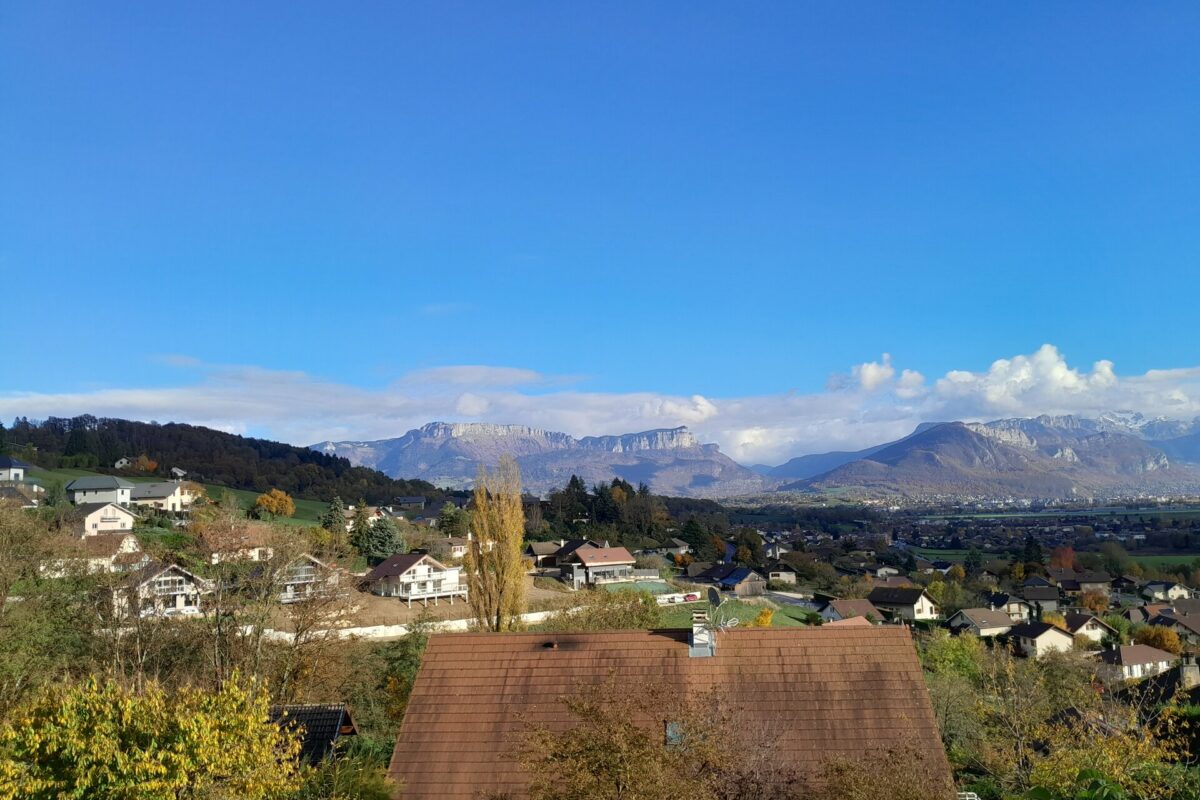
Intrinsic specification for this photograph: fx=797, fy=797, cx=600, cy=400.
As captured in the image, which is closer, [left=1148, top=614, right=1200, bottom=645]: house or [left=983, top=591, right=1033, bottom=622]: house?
[left=1148, top=614, right=1200, bottom=645]: house

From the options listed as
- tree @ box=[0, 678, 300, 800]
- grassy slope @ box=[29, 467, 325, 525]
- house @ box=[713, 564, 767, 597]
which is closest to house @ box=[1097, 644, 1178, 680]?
house @ box=[713, 564, 767, 597]

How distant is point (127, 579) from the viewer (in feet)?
99.5

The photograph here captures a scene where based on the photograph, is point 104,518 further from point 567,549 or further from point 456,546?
point 567,549

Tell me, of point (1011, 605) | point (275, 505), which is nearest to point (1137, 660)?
point (1011, 605)

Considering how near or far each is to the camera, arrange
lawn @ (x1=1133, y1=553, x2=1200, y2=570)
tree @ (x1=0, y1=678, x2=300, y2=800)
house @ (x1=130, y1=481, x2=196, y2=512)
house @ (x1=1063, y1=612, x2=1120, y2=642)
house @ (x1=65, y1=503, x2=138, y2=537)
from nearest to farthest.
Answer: tree @ (x1=0, y1=678, x2=300, y2=800), house @ (x1=65, y1=503, x2=138, y2=537), house @ (x1=1063, y1=612, x2=1120, y2=642), house @ (x1=130, y1=481, x2=196, y2=512), lawn @ (x1=1133, y1=553, x2=1200, y2=570)

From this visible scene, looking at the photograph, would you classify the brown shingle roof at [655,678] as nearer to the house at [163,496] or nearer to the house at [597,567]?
the house at [597,567]

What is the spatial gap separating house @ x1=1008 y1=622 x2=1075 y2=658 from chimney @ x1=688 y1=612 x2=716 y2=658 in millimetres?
51397

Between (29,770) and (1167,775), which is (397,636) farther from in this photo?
(1167,775)

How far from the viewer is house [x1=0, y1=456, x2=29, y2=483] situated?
76.5 meters

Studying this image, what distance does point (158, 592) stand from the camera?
32375 millimetres

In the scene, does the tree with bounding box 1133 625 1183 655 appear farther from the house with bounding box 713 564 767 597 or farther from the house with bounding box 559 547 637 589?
the house with bounding box 559 547 637 589

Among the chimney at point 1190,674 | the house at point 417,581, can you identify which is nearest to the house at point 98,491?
the house at point 417,581

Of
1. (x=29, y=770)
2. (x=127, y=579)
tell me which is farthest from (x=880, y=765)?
(x=127, y=579)

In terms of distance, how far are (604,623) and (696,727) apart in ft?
82.8
